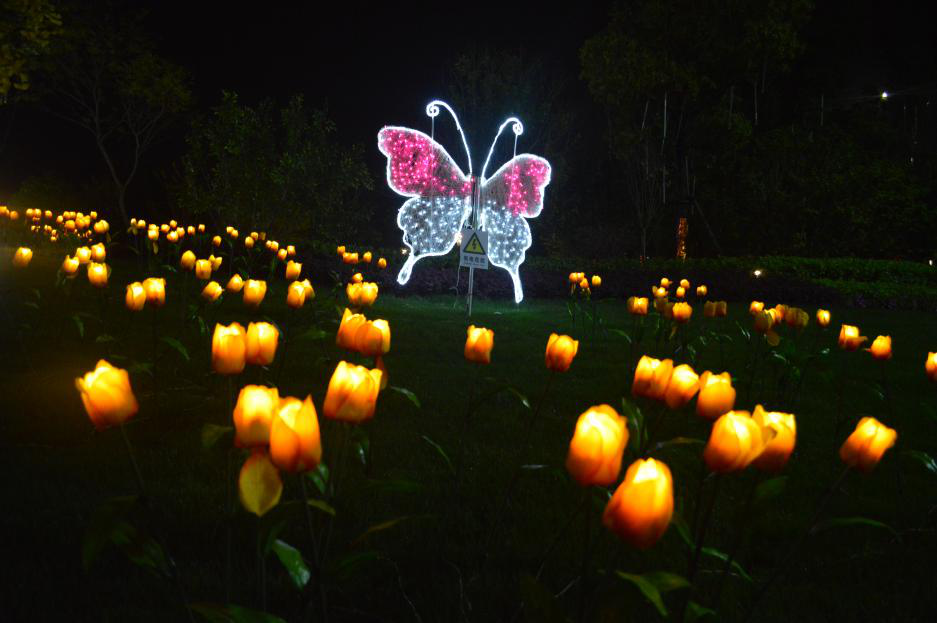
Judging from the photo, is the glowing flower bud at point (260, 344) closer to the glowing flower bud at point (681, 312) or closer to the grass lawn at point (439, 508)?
the grass lawn at point (439, 508)

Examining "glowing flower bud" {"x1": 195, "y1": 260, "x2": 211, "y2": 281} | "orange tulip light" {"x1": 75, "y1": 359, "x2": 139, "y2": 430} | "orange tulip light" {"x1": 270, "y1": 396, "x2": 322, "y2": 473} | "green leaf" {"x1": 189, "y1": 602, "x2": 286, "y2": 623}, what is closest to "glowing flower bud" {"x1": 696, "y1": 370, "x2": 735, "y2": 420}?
"orange tulip light" {"x1": 270, "y1": 396, "x2": 322, "y2": 473}

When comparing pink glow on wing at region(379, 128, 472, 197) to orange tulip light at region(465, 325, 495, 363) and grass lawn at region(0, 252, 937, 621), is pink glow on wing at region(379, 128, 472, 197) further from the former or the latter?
orange tulip light at region(465, 325, 495, 363)

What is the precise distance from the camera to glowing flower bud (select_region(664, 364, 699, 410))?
5.56ft

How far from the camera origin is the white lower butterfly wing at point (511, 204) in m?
9.68

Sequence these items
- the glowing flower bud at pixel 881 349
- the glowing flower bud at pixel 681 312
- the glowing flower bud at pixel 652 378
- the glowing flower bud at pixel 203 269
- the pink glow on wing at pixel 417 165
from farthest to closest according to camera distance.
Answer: the pink glow on wing at pixel 417 165, the glowing flower bud at pixel 203 269, the glowing flower bud at pixel 681 312, the glowing flower bud at pixel 881 349, the glowing flower bud at pixel 652 378

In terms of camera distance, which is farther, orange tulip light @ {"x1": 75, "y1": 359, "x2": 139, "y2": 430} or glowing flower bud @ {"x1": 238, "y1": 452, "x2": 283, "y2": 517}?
orange tulip light @ {"x1": 75, "y1": 359, "x2": 139, "y2": 430}

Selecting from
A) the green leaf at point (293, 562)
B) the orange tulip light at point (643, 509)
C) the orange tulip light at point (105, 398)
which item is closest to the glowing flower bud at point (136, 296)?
the orange tulip light at point (105, 398)

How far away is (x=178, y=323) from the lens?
218 inches

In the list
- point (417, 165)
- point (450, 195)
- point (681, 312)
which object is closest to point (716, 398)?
point (681, 312)

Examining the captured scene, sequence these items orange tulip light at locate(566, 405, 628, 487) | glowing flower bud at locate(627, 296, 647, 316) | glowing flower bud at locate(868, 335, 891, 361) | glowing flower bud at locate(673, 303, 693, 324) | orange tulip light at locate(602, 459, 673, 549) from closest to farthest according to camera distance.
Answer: orange tulip light at locate(602, 459, 673, 549)
orange tulip light at locate(566, 405, 628, 487)
glowing flower bud at locate(868, 335, 891, 361)
glowing flower bud at locate(673, 303, 693, 324)
glowing flower bud at locate(627, 296, 647, 316)

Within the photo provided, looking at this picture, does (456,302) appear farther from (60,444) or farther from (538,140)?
(538,140)

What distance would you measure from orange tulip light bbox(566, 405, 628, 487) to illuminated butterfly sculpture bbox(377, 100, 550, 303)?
8.26 meters

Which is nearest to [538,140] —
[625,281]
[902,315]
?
[625,281]

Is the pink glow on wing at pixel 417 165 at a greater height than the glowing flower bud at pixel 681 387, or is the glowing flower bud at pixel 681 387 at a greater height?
the pink glow on wing at pixel 417 165
